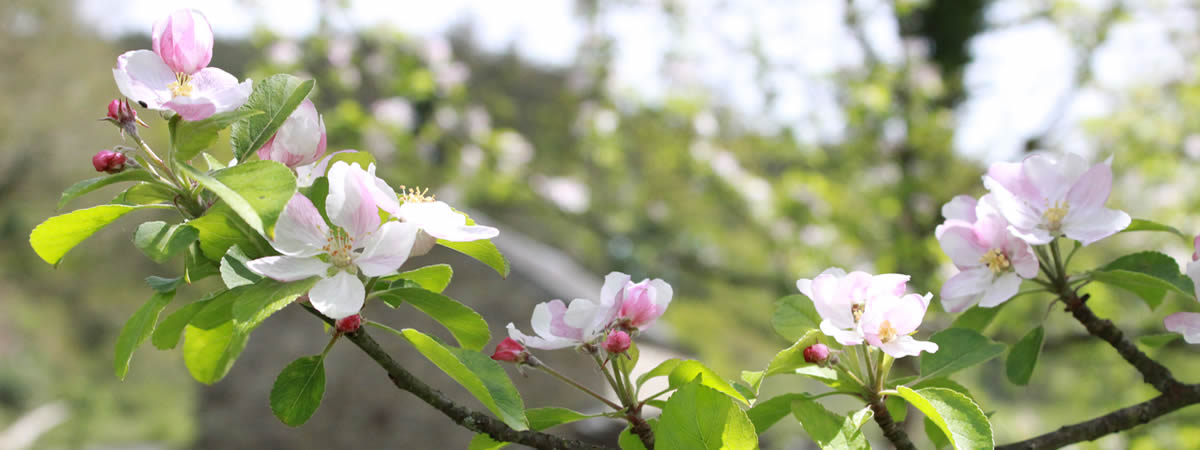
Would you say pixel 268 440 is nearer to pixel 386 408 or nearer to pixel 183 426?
pixel 386 408

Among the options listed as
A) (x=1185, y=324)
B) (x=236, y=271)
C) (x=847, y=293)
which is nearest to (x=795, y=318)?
(x=847, y=293)

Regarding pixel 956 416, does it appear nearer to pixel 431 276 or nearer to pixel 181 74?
pixel 431 276

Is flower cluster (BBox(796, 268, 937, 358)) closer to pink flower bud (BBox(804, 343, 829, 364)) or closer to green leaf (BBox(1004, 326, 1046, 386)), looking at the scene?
pink flower bud (BBox(804, 343, 829, 364))

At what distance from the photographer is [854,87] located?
2.79 metres

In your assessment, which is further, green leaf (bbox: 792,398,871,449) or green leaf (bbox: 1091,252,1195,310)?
green leaf (bbox: 1091,252,1195,310)

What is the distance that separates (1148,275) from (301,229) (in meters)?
0.58

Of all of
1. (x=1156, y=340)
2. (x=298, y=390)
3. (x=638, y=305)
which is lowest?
(x=298, y=390)

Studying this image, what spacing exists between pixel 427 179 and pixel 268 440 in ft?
4.43

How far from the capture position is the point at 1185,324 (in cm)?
55

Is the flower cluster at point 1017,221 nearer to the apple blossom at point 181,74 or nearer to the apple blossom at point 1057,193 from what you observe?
the apple blossom at point 1057,193

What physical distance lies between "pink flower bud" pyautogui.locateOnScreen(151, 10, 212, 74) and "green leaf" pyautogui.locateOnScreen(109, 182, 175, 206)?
70 mm

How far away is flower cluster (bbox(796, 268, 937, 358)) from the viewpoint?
487 mm

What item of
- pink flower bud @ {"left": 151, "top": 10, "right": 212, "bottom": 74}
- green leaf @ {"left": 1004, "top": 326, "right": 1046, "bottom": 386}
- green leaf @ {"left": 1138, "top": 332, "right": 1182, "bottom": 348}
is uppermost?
green leaf @ {"left": 1138, "top": 332, "right": 1182, "bottom": 348}

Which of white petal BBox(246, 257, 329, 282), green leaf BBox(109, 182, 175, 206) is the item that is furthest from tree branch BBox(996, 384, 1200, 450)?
green leaf BBox(109, 182, 175, 206)
